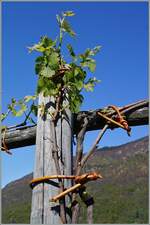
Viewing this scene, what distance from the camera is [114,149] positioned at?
150875 millimetres

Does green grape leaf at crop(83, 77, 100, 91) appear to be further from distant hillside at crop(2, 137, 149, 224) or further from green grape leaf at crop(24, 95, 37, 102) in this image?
distant hillside at crop(2, 137, 149, 224)

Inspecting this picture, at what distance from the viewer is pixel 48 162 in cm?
251

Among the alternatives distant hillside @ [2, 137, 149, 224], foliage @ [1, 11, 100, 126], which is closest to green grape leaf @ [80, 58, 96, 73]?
foliage @ [1, 11, 100, 126]

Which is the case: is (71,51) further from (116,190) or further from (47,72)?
(116,190)

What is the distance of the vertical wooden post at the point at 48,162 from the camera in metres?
2.37

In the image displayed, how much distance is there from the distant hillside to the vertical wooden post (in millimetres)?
44725

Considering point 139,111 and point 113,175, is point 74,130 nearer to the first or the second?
point 139,111

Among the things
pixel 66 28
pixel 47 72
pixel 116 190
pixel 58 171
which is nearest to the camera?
pixel 58 171

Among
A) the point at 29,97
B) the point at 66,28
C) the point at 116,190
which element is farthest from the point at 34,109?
the point at 116,190

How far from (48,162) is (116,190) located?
87.1 m

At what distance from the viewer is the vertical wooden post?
2.37 m

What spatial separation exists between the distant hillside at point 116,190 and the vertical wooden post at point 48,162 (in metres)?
44.7

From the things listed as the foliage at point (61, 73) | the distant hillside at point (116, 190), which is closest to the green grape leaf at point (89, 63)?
the foliage at point (61, 73)

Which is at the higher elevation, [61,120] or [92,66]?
[92,66]
